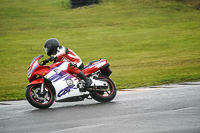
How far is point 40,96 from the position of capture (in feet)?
30.1

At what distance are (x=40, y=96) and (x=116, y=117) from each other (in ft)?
7.97

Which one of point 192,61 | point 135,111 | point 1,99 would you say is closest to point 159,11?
point 192,61

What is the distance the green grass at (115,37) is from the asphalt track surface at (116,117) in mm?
3822

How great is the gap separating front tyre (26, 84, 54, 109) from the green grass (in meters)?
3.19

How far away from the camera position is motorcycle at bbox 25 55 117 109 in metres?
9.16

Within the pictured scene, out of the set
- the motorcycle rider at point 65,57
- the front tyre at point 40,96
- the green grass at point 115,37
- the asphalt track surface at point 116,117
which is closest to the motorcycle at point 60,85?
the front tyre at point 40,96

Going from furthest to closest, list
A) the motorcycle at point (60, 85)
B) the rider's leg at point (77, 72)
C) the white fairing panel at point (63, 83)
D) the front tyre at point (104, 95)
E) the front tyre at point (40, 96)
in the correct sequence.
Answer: the front tyre at point (104, 95) < the rider's leg at point (77, 72) < the white fairing panel at point (63, 83) < the motorcycle at point (60, 85) < the front tyre at point (40, 96)

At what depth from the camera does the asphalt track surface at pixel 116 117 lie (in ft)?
21.3

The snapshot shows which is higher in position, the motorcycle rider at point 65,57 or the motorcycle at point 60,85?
the motorcycle rider at point 65,57

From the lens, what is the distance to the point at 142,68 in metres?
19.6

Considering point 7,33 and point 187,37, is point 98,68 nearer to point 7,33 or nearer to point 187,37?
point 187,37

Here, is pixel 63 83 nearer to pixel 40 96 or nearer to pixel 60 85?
pixel 60 85

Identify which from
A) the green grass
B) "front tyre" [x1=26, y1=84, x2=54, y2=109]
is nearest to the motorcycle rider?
"front tyre" [x1=26, y1=84, x2=54, y2=109]

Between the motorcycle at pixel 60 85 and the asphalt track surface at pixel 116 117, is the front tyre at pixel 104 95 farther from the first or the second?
the asphalt track surface at pixel 116 117
